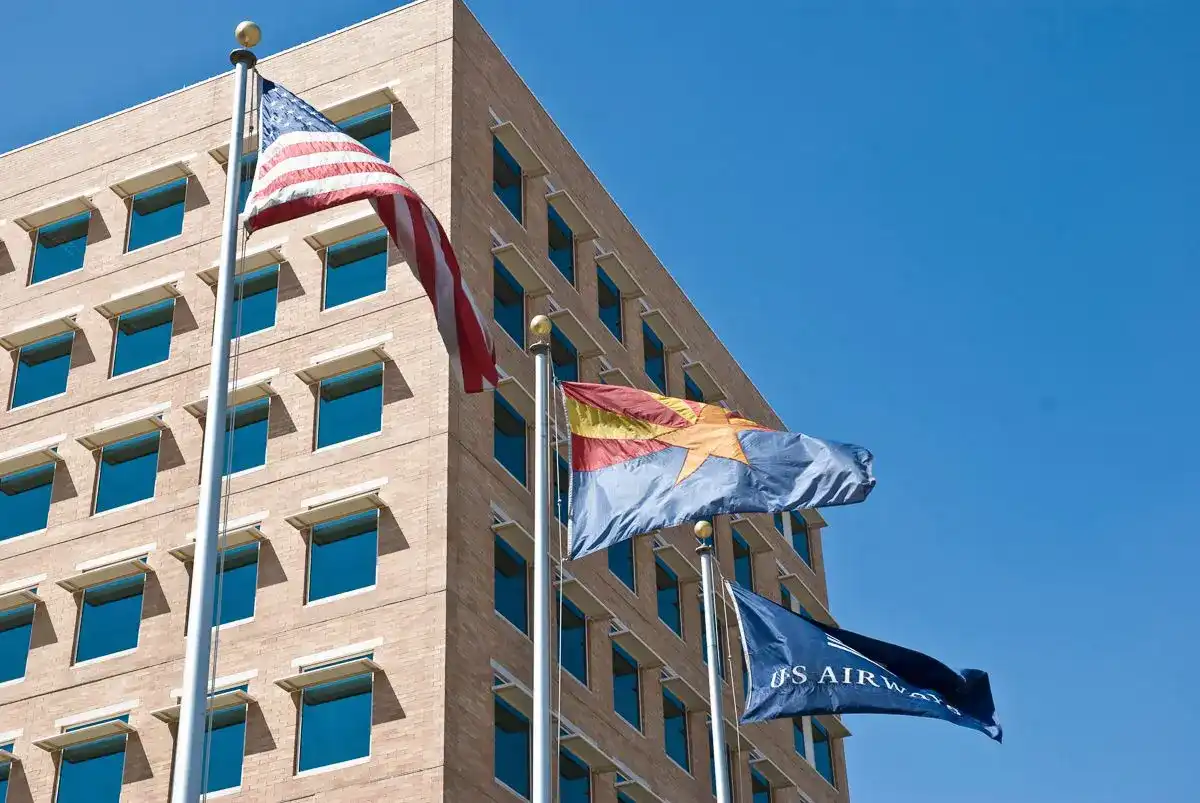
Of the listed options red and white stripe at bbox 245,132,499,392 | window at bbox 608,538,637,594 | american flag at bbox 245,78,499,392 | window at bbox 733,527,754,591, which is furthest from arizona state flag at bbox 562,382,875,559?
window at bbox 733,527,754,591

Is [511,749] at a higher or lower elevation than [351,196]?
lower

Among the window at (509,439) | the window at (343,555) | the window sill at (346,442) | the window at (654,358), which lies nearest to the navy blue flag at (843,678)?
the window at (343,555)

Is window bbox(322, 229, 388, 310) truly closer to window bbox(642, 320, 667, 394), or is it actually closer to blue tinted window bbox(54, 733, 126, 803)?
blue tinted window bbox(54, 733, 126, 803)

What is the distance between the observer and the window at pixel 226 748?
3177cm

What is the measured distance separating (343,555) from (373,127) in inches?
414

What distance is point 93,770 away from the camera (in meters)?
33.2

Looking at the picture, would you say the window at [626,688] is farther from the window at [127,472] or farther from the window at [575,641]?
the window at [127,472]

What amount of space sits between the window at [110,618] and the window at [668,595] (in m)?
12.0

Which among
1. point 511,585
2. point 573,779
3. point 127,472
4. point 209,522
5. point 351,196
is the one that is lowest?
point 209,522

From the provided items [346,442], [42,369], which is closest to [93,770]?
[346,442]

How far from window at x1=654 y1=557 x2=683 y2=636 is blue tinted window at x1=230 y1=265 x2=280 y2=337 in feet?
34.7

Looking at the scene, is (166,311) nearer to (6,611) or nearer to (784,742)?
(6,611)

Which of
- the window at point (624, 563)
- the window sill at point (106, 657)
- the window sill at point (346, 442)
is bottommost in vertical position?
the window sill at point (106, 657)

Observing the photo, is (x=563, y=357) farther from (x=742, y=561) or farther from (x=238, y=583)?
(x=238, y=583)
